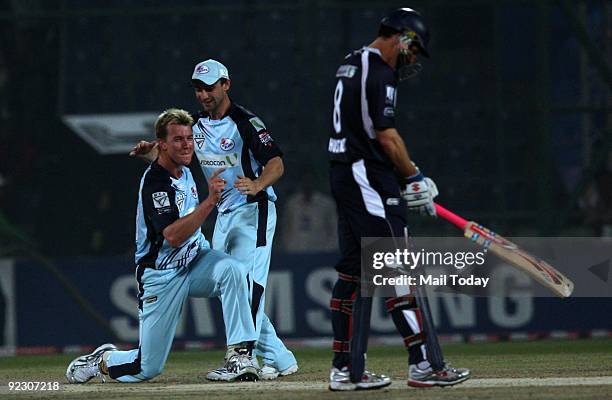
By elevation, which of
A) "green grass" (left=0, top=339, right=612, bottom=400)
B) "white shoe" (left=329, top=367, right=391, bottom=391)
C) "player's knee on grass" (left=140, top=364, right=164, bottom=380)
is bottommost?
"green grass" (left=0, top=339, right=612, bottom=400)

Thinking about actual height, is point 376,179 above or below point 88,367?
above

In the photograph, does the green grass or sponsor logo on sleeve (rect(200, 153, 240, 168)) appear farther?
sponsor logo on sleeve (rect(200, 153, 240, 168))

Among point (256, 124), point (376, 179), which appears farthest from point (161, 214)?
point (376, 179)

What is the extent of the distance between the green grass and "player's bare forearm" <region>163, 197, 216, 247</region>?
911 millimetres

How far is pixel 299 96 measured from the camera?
1555cm

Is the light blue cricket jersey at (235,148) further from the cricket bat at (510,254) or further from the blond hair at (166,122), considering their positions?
the cricket bat at (510,254)

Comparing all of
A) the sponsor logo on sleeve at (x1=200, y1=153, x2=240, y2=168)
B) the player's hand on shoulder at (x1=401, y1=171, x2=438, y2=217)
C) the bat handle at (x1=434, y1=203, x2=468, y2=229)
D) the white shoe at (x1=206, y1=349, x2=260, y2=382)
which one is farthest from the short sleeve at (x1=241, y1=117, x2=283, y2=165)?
the player's hand on shoulder at (x1=401, y1=171, x2=438, y2=217)

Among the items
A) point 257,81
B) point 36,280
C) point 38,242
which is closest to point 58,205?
point 38,242

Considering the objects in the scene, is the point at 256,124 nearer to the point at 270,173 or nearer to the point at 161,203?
the point at 270,173

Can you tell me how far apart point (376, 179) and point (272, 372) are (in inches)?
79.5

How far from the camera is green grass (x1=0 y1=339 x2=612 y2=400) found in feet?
24.1

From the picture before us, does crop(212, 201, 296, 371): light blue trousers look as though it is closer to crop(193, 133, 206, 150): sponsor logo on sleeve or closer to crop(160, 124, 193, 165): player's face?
crop(193, 133, 206, 150): sponsor logo on sleeve

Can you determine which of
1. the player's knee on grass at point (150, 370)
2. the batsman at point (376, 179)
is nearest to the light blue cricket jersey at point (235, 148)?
the player's knee on grass at point (150, 370)

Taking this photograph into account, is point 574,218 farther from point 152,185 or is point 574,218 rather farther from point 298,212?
point 152,185
